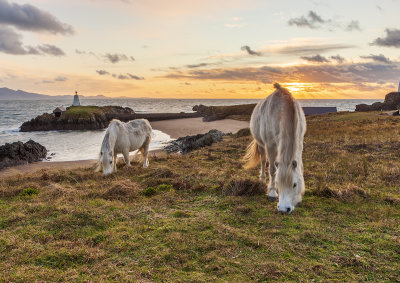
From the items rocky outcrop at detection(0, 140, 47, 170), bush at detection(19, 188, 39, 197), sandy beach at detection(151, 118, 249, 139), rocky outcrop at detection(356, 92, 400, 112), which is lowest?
rocky outcrop at detection(0, 140, 47, 170)

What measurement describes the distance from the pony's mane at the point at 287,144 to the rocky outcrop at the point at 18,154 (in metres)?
21.1

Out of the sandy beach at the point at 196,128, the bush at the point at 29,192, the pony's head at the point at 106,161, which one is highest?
the sandy beach at the point at 196,128

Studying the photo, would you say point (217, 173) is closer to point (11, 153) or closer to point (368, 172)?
point (368, 172)

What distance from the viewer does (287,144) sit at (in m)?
5.13

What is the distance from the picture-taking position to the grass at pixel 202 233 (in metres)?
3.66

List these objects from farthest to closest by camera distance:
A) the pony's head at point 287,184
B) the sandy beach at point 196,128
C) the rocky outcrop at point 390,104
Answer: the rocky outcrop at point 390,104
the sandy beach at point 196,128
the pony's head at point 287,184

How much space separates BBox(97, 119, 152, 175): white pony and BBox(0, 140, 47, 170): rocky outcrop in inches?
484

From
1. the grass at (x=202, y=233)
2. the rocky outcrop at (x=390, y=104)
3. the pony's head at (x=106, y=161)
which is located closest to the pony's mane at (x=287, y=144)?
the grass at (x=202, y=233)

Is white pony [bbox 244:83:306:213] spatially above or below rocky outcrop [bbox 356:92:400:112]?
below

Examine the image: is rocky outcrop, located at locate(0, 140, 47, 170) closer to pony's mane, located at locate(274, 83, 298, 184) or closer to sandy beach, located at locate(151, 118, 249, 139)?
sandy beach, located at locate(151, 118, 249, 139)

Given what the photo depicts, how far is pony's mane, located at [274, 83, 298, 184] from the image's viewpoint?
196 inches

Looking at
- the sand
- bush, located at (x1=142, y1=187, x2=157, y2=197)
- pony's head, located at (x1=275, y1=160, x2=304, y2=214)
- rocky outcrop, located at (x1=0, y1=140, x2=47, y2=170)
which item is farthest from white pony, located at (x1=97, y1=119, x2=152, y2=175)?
rocky outcrop, located at (x1=0, y1=140, x2=47, y2=170)

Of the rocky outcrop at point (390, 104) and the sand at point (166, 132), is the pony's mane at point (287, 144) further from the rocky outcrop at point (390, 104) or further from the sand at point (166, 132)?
the rocky outcrop at point (390, 104)

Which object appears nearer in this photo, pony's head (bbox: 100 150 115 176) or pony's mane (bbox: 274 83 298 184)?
pony's mane (bbox: 274 83 298 184)
